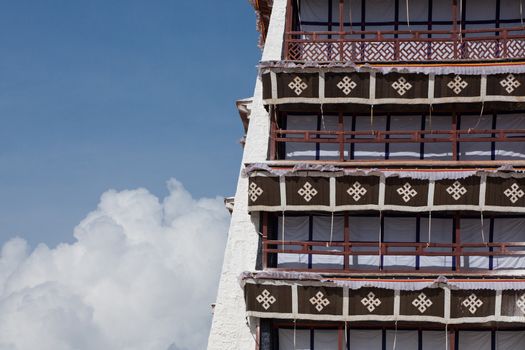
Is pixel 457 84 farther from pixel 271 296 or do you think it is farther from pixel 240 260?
pixel 240 260

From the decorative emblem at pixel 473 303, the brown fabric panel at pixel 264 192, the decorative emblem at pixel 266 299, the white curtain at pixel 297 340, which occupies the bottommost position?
the white curtain at pixel 297 340

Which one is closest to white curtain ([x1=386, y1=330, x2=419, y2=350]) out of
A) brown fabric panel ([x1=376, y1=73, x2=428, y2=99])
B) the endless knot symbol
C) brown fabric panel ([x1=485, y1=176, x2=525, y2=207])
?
brown fabric panel ([x1=485, y1=176, x2=525, y2=207])

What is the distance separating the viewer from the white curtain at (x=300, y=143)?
39.2 metres

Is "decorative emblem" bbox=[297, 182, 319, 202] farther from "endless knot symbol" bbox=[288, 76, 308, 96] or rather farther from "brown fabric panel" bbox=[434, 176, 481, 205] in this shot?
"brown fabric panel" bbox=[434, 176, 481, 205]

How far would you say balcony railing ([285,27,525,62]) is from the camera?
38500 millimetres

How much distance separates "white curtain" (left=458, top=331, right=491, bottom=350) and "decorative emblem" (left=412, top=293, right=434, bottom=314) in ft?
6.51

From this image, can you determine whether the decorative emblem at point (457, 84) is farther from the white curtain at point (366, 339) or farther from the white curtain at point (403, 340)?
the white curtain at point (366, 339)

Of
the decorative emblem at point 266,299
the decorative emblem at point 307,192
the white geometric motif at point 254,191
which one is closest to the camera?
the decorative emblem at point 266,299

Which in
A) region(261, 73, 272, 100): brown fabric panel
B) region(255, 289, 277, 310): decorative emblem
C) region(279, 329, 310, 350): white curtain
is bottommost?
region(279, 329, 310, 350): white curtain

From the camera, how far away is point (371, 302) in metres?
35.9

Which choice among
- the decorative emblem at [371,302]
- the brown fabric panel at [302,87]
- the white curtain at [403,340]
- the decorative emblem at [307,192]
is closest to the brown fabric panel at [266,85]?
the brown fabric panel at [302,87]

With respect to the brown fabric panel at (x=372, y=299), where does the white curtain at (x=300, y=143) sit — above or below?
above

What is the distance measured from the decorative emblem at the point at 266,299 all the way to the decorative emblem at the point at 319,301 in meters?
1.23

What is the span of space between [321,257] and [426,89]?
653 centimetres
